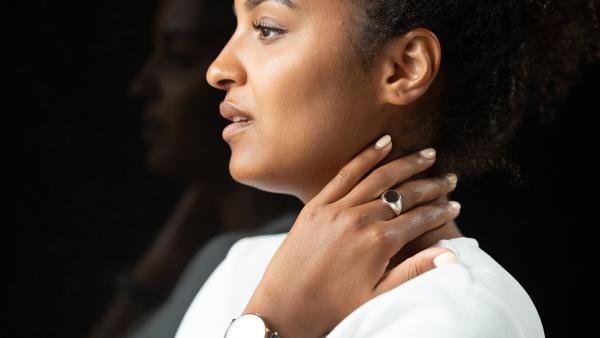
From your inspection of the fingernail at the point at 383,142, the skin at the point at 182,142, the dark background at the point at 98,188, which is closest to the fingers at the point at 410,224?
the fingernail at the point at 383,142

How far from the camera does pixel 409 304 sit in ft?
3.94

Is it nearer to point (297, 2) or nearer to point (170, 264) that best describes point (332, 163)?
point (297, 2)

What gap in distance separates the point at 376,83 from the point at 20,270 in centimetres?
100

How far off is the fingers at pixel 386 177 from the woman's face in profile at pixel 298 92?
48 millimetres

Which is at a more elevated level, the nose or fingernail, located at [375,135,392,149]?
the nose

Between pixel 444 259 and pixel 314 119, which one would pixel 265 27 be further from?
pixel 444 259

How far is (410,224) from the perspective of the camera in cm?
131

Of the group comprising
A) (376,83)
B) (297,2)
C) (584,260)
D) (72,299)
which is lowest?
(72,299)

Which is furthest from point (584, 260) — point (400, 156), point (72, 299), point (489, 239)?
point (72, 299)

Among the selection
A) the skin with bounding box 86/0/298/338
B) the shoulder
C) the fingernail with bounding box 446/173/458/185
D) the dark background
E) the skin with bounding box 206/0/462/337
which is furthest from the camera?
the skin with bounding box 86/0/298/338

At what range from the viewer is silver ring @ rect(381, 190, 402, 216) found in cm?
132

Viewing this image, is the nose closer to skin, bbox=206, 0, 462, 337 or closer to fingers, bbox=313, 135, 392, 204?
skin, bbox=206, 0, 462, 337

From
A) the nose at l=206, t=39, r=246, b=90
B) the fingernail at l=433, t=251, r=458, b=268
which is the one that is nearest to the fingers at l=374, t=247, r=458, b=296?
the fingernail at l=433, t=251, r=458, b=268

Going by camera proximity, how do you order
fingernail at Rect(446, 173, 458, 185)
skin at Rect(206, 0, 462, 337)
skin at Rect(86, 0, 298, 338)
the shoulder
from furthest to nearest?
1. skin at Rect(86, 0, 298, 338)
2. fingernail at Rect(446, 173, 458, 185)
3. skin at Rect(206, 0, 462, 337)
4. the shoulder
